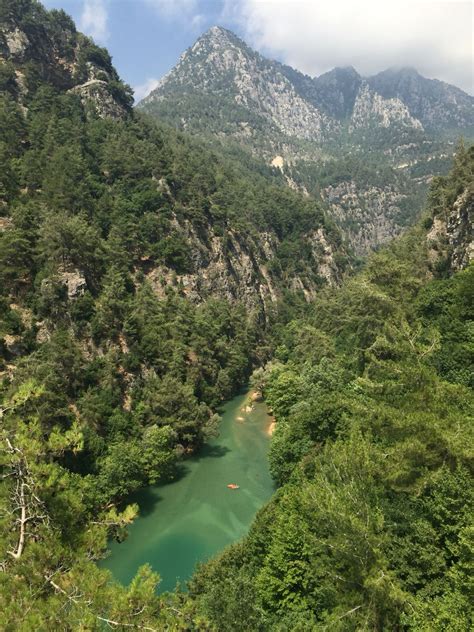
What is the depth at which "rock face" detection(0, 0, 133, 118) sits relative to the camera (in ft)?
261

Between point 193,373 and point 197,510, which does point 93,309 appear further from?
point 197,510

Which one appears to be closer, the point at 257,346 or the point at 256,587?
the point at 256,587

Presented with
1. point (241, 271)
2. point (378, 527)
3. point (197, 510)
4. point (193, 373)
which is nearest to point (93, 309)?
point (193, 373)

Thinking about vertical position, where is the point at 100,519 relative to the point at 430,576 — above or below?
above

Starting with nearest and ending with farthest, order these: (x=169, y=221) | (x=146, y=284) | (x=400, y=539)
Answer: (x=400, y=539), (x=146, y=284), (x=169, y=221)

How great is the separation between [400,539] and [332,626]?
4156 millimetres

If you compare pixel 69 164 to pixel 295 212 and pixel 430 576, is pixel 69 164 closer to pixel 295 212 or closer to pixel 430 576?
pixel 430 576

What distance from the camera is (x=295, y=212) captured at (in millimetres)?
128375

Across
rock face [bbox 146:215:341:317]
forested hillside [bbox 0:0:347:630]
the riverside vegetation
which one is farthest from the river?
rock face [bbox 146:215:341:317]

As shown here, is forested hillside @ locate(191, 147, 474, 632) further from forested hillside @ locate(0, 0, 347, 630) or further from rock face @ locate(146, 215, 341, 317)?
rock face @ locate(146, 215, 341, 317)

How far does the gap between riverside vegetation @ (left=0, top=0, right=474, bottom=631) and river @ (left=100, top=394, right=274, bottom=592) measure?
286 centimetres

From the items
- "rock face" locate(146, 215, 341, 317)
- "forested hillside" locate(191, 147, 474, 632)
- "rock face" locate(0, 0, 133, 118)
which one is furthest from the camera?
"rock face" locate(0, 0, 133, 118)

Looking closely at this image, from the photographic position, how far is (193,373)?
5625 centimetres

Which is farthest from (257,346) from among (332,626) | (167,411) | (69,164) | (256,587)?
(332,626)
